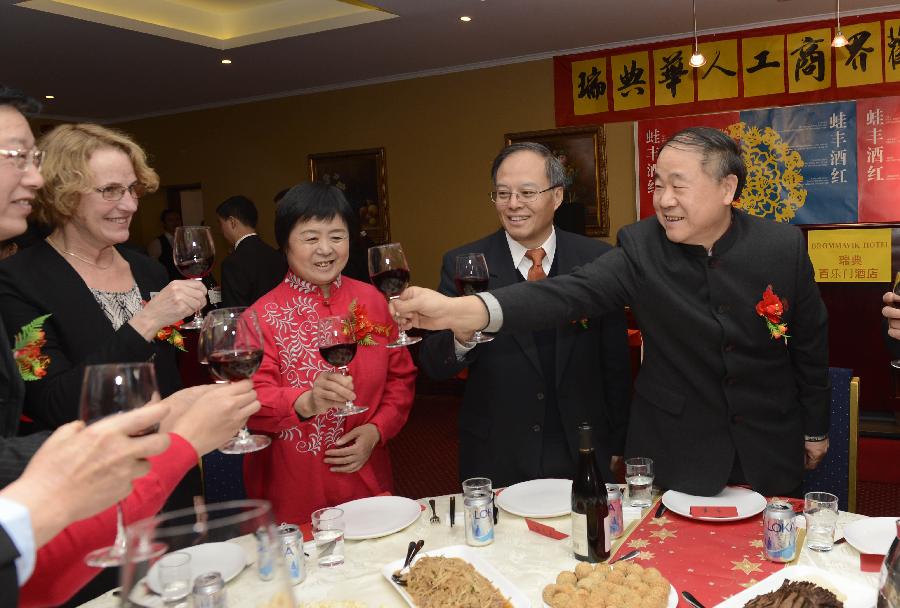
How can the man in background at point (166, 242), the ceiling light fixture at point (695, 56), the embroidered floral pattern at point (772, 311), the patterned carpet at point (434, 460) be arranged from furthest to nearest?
the man in background at point (166, 242) → the ceiling light fixture at point (695, 56) → the patterned carpet at point (434, 460) → the embroidered floral pattern at point (772, 311)

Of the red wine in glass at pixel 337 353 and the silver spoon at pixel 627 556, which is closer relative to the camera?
the silver spoon at pixel 627 556

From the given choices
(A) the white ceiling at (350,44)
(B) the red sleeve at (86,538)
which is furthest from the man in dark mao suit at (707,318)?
(A) the white ceiling at (350,44)

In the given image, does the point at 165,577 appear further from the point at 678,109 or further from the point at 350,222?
the point at 678,109

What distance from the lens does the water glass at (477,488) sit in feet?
5.72

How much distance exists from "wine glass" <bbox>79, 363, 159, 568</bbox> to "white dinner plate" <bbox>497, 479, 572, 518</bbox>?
100cm

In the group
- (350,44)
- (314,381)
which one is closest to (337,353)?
(314,381)

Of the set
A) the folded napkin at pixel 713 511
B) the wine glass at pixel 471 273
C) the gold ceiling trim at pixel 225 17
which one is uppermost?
the gold ceiling trim at pixel 225 17

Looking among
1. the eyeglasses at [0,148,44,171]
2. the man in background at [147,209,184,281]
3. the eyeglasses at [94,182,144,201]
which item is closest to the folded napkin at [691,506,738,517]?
the eyeglasses at [0,148,44,171]

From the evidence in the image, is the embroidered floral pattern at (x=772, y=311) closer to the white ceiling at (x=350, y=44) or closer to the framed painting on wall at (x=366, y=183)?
the white ceiling at (x=350, y=44)

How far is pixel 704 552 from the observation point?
5.31 feet

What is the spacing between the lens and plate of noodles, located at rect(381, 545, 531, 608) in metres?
1.38

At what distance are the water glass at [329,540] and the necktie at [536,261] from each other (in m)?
1.14

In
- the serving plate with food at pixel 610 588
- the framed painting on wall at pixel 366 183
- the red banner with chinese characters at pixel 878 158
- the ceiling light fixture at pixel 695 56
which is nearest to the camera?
the serving plate with food at pixel 610 588

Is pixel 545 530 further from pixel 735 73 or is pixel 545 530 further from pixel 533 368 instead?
pixel 735 73
